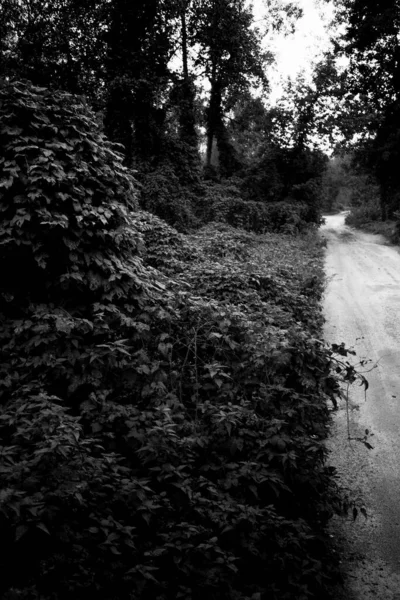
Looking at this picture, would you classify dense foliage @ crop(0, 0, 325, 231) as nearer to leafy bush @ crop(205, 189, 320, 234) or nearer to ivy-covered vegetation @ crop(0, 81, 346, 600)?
leafy bush @ crop(205, 189, 320, 234)

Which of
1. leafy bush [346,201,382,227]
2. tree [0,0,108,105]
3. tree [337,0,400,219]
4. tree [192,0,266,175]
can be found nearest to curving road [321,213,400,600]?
tree [192,0,266,175]

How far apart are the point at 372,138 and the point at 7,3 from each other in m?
25.2

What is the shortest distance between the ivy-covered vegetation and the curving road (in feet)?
1.71

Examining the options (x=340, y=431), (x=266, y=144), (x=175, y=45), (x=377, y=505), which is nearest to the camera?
(x=377, y=505)

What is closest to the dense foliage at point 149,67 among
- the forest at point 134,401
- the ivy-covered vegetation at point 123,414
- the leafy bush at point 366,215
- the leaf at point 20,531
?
the forest at point 134,401

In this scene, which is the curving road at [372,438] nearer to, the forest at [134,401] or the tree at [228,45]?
the forest at [134,401]

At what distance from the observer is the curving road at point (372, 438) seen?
475 cm

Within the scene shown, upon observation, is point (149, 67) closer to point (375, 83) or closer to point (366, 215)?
point (375, 83)

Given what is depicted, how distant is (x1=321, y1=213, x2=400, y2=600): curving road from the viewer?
4.75 meters

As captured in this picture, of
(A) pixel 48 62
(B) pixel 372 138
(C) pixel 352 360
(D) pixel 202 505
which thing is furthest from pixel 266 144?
(D) pixel 202 505

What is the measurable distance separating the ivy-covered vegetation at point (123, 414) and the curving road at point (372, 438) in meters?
0.52

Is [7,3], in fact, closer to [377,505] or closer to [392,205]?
[377,505]

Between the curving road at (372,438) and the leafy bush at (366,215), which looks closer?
the curving road at (372,438)

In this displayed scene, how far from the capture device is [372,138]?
32812mm
